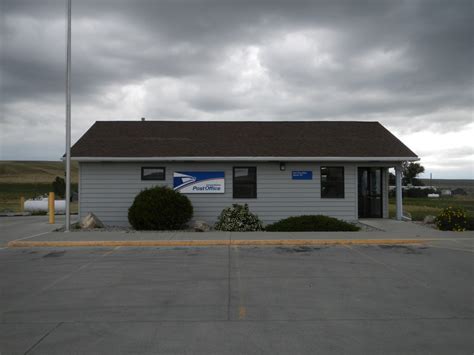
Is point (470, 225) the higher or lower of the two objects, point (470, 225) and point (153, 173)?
the lower

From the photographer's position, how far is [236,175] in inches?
709

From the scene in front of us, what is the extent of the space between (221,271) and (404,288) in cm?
350

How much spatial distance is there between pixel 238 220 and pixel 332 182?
4405 mm

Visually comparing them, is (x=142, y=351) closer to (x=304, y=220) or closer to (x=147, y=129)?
(x=304, y=220)

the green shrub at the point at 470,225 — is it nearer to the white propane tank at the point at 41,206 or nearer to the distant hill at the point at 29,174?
the white propane tank at the point at 41,206

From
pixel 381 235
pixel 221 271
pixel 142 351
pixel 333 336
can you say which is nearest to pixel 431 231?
pixel 381 235

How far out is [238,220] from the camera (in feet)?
53.1

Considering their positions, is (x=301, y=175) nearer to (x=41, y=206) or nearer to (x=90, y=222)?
(x=90, y=222)

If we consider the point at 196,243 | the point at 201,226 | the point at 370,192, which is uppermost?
the point at 370,192

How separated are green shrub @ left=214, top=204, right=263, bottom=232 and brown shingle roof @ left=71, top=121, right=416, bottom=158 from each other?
2.25m

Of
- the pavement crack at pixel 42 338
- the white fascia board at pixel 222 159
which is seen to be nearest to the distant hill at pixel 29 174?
the white fascia board at pixel 222 159

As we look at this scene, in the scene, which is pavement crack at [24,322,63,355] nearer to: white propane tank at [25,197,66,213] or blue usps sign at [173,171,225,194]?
blue usps sign at [173,171,225,194]

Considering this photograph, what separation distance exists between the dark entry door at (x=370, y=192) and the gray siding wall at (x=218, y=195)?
1989mm

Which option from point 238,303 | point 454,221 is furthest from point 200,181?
point 238,303
